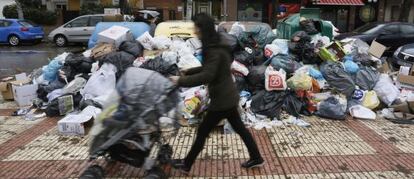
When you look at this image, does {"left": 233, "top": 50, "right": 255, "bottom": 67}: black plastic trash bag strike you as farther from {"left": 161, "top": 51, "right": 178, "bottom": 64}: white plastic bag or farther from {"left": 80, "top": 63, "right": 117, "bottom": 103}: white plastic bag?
{"left": 80, "top": 63, "right": 117, "bottom": 103}: white plastic bag

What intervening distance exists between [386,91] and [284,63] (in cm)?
177

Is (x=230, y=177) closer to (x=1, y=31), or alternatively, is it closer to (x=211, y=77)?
(x=211, y=77)

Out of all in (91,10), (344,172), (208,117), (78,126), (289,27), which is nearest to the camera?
(208,117)

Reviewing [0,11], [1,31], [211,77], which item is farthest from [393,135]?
[0,11]

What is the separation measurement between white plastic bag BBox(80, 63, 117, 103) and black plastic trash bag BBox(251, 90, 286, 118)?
7.72ft

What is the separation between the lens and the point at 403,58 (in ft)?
32.0

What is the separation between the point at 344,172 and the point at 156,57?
3937 mm

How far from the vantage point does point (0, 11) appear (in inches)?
1203

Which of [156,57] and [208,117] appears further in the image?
[156,57]

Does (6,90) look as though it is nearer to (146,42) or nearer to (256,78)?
(146,42)

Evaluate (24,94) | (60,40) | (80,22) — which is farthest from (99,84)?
(60,40)

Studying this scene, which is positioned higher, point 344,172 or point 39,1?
point 39,1

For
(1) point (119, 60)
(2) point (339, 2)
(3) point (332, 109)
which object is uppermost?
(2) point (339, 2)

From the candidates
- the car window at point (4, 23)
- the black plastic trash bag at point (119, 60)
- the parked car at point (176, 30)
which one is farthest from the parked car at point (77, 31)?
the black plastic trash bag at point (119, 60)
